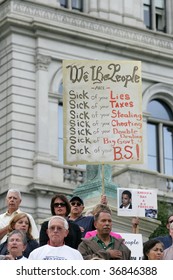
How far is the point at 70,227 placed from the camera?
16266 millimetres

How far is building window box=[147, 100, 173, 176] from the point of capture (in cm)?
3734

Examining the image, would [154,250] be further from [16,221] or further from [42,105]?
[42,105]

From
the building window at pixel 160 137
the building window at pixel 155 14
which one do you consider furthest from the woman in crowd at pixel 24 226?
the building window at pixel 155 14

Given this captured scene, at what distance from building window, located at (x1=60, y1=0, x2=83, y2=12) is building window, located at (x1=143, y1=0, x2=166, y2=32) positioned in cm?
231

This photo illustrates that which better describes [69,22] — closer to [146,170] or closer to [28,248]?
[146,170]

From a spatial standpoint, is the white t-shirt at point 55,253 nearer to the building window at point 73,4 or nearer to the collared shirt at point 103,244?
the collared shirt at point 103,244

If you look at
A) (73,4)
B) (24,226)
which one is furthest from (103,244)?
(73,4)

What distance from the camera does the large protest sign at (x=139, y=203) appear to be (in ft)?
66.9

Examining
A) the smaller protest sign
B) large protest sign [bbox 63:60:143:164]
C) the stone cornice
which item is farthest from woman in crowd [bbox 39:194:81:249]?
the stone cornice

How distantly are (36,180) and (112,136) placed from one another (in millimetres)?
12065

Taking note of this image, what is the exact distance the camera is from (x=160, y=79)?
38.3m

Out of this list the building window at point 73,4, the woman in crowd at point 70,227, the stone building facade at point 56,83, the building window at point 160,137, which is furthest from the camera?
the building window at point 73,4

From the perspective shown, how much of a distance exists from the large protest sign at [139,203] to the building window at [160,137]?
16.3 m

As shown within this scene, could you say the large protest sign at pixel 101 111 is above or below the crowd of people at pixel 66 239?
above
